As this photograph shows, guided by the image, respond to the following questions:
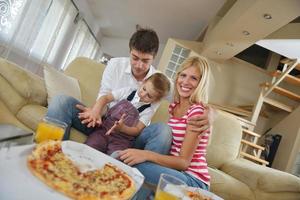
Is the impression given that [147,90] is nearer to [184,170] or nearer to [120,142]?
[120,142]

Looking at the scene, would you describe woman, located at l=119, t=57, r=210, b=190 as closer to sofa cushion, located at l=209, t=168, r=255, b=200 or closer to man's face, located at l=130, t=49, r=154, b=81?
man's face, located at l=130, t=49, r=154, b=81

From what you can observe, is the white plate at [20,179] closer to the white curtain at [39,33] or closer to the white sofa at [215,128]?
the white sofa at [215,128]

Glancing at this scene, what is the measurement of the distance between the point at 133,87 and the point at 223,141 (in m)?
1.02

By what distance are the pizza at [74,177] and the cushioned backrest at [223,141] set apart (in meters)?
1.74

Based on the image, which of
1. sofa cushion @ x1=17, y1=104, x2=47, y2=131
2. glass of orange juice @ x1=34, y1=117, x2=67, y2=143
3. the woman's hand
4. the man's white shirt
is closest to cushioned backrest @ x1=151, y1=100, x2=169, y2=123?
the man's white shirt

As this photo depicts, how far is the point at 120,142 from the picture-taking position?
4.91ft

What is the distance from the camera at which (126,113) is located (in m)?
1.57

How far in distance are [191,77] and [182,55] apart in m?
4.33

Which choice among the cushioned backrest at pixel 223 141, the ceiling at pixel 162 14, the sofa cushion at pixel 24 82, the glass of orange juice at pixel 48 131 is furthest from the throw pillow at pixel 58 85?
the ceiling at pixel 162 14

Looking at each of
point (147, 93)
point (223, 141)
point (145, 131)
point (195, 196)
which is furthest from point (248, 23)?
point (195, 196)

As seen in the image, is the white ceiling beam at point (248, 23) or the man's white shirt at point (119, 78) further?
the white ceiling beam at point (248, 23)

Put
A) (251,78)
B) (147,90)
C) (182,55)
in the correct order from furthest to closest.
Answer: (251,78)
(182,55)
(147,90)

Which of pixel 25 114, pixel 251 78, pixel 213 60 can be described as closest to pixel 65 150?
pixel 25 114

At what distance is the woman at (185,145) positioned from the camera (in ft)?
3.71
